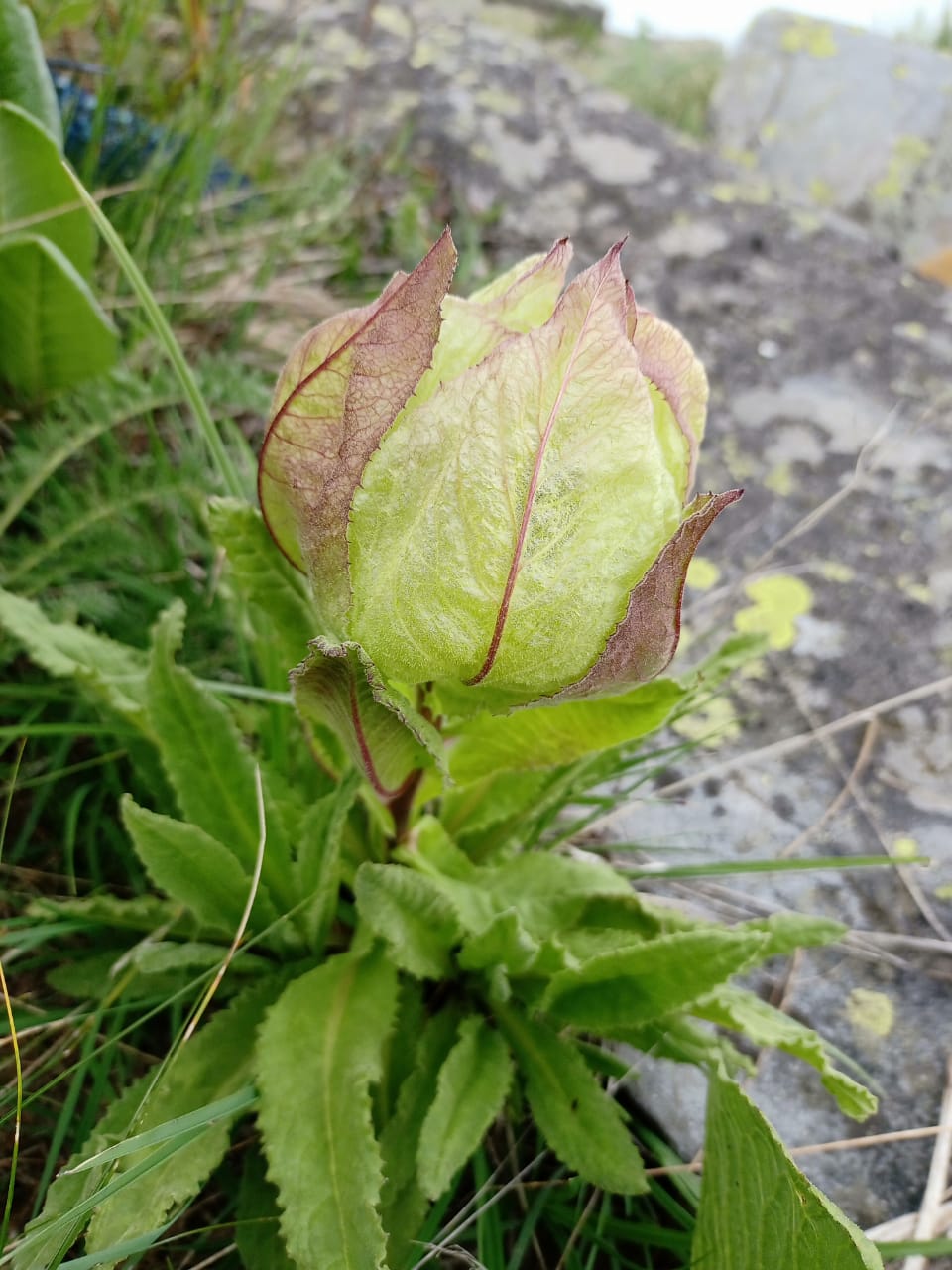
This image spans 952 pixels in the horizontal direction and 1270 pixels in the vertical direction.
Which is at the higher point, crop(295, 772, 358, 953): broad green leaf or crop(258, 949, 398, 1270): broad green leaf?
crop(295, 772, 358, 953): broad green leaf

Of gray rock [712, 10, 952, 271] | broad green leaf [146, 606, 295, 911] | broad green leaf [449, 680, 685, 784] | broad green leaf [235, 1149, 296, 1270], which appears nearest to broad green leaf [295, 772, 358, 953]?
broad green leaf [146, 606, 295, 911]

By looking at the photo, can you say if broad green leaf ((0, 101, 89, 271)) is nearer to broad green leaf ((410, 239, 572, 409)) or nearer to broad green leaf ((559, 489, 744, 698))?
broad green leaf ((410, 239, 572, 409))

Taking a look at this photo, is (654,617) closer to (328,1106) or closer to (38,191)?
(328,1106)

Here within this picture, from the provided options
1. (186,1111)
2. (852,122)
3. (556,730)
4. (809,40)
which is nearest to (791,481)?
(556,730)

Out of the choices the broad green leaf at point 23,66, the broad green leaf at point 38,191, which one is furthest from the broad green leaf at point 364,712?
the broad green leaf at point 23,66

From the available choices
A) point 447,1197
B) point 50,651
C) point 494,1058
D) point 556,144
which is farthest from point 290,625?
point 556,144

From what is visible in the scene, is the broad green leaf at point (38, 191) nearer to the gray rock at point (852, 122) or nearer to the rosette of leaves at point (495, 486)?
the rosette of leaves at point (495, 486)
